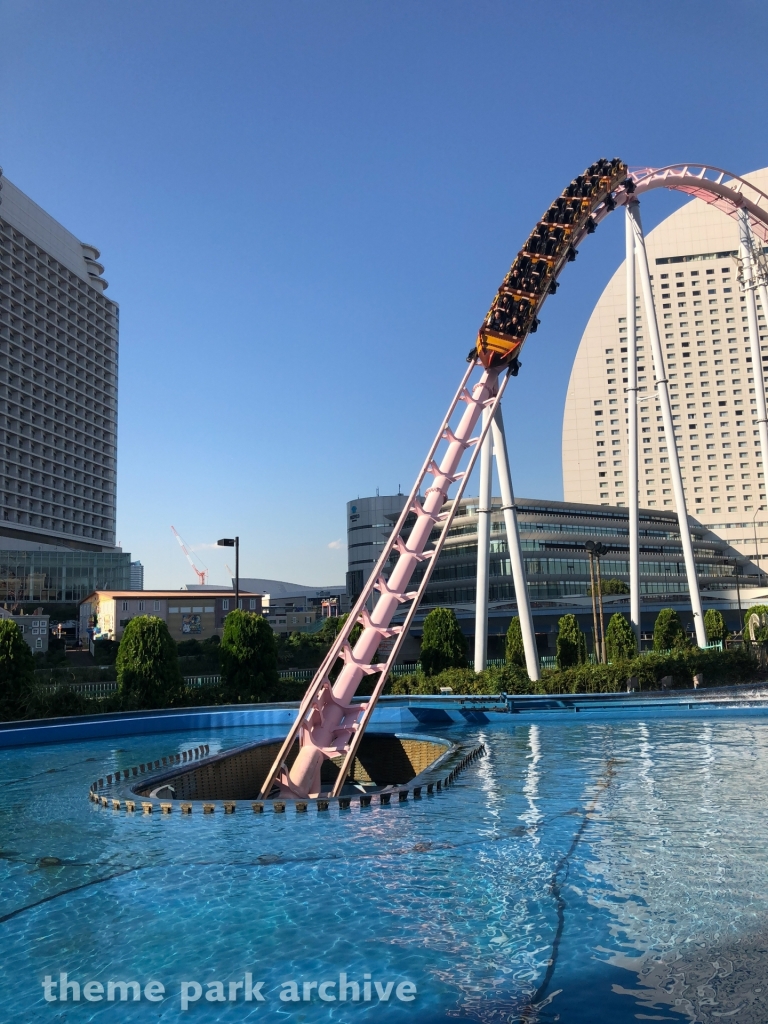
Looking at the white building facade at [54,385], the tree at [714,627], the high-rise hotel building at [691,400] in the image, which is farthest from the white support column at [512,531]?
the high-rise hotel building at [691,400]

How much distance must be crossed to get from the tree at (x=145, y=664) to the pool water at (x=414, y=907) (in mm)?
13158

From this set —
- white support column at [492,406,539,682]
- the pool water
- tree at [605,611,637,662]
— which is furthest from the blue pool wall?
the pool water

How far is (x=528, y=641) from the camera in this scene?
28125 millimetres

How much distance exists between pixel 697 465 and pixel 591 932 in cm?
13060

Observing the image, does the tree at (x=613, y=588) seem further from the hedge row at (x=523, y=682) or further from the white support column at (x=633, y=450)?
the hedge row at (x=523, y=682)

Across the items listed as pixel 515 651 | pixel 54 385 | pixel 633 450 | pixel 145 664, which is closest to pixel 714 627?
pixel 633 450

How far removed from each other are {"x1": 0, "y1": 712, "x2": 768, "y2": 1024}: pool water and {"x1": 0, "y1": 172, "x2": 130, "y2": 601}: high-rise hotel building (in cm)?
8630

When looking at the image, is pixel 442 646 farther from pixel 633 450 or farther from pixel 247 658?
pixel 633 450

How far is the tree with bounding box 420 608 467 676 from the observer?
108ft

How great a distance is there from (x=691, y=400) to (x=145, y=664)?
119257 mm

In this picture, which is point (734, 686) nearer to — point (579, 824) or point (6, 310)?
point (579, 824)

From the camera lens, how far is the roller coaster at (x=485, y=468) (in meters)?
16.5

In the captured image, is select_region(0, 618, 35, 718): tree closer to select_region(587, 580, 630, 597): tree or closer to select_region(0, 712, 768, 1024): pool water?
select_region(0, 712, 768, 1024): pool water

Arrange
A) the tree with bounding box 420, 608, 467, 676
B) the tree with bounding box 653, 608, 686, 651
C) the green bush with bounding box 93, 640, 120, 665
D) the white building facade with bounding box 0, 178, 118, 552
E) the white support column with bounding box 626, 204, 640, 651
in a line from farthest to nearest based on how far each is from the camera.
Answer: the white building facade with bounding box 0, 178, 118, 552 < the green bush with bounding box 93, 640, 120, 665 < the tree with bounding box 653, 608, 686, 651 < the white support column with bounding box 626, 204, 640, 651 < the tree with bounding box 420, 608, 467, 676
